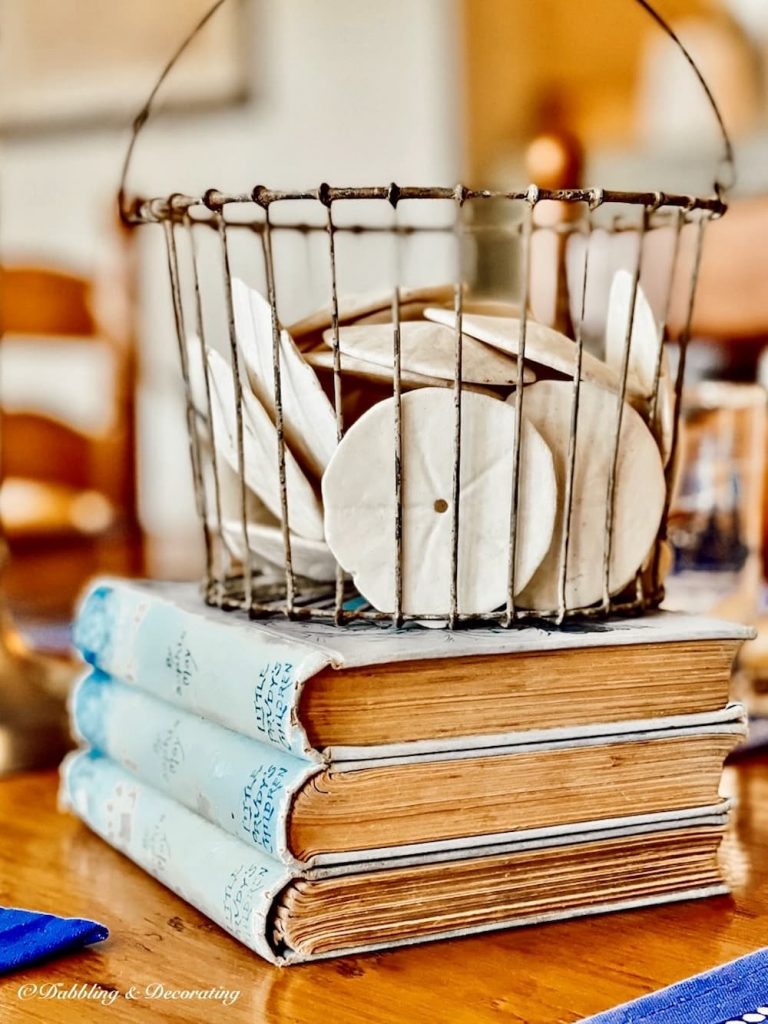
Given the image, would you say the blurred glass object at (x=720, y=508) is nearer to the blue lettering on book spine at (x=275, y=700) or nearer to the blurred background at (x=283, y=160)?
the blurred background at (x=283, y=160)

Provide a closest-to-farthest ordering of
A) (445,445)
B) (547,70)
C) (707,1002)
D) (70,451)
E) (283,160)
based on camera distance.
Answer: (707,1002)
(445,445)
(70,451)
(547,70)
(283,160)

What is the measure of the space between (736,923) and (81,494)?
1866 millimetres

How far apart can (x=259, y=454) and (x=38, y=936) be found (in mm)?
238

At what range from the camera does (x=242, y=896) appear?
0.51m

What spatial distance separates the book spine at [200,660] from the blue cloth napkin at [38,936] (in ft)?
0.33

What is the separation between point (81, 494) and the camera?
2256 mm

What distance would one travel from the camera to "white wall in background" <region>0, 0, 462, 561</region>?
8.57 feet

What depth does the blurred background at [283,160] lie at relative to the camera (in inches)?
56.8

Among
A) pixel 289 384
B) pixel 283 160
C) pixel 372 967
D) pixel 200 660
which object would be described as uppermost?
pixel 283 160

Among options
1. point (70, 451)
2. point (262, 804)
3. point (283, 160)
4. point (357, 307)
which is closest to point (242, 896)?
point (262, 804)

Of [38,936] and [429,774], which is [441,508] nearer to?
[429,774]

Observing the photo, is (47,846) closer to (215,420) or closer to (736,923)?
(215,420)

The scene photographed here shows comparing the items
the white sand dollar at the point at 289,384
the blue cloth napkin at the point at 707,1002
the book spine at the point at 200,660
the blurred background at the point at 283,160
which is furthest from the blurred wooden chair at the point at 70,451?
the blue cloth napkin at the point at 707,1002

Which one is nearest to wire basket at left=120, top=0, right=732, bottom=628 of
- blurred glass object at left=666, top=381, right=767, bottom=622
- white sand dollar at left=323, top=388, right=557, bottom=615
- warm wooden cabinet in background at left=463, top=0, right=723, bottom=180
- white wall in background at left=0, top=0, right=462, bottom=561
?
white sand dollar at left=323, top=388, right=557, bottom=615
